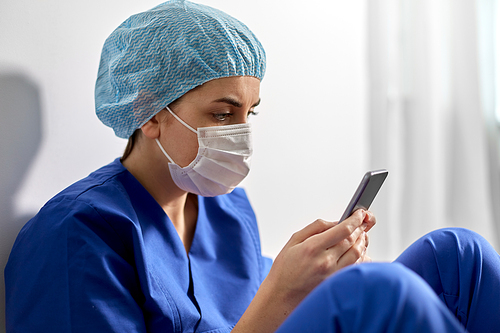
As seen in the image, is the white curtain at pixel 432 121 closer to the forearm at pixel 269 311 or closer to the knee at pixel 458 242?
the knee at pixel 458 242

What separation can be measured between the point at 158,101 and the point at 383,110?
1.31 metres

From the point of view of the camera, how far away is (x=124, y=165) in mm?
983

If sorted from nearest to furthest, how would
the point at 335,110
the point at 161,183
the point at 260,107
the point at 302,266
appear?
1. the point at 302,266
2. the point at 161,183
3. the point at 260,107
4. the point at 335,110

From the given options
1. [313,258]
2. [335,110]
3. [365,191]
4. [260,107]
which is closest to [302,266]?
[313,258]

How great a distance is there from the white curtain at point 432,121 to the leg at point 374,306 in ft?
4.92

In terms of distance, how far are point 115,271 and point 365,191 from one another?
0.47 metres

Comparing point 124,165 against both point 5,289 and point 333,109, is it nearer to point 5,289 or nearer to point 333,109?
point 5,289

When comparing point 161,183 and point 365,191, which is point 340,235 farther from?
point 161,183

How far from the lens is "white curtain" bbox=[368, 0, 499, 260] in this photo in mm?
1922

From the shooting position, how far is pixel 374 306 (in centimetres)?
48

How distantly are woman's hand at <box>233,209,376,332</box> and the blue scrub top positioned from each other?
0.16 m

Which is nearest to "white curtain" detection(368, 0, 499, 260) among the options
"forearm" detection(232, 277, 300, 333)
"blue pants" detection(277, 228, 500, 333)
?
"forearm" detection(232, 277, 300, 333)

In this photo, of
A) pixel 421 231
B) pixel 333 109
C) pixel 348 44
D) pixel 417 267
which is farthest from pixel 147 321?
pixel 421 231

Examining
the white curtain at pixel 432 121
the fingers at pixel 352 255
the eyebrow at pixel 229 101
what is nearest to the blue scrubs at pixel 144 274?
the fingers at pixel 352 255
